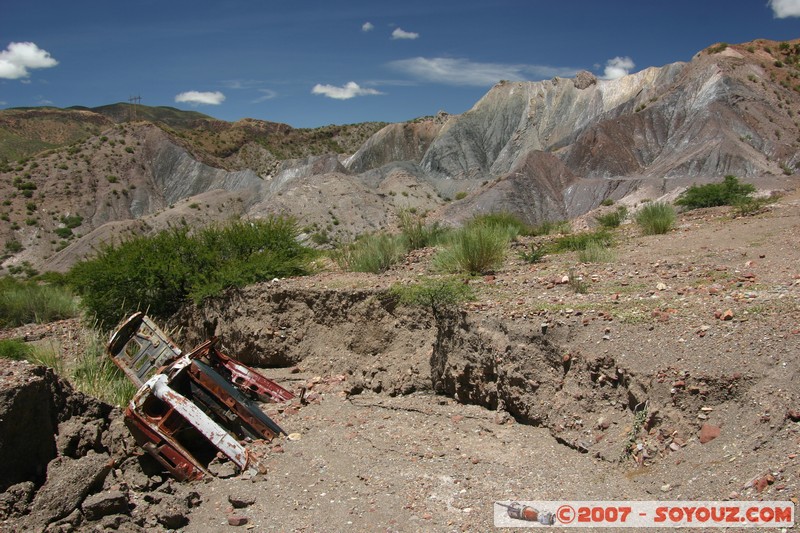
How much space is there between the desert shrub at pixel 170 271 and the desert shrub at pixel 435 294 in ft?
12.2

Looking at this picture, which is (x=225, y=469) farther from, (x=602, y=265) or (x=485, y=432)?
(x=602, y=265)

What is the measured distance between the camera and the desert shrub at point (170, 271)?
13102 millimetres

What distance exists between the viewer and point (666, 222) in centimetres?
1573

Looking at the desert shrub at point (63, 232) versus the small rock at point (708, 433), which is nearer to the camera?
the small rock at point (708, 433)

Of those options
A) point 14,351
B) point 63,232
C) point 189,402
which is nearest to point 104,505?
point 189,402

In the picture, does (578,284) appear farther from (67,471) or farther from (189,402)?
(67,471)

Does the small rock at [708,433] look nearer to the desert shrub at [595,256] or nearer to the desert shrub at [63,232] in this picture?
the desert shrub at [595,256]

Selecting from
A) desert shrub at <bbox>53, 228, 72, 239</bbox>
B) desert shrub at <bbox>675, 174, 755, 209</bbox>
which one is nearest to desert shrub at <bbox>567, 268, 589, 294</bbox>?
desert shrub at <bbox>675, 174, 755, 209</bbox>

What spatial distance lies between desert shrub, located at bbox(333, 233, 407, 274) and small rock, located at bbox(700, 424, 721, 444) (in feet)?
27.2

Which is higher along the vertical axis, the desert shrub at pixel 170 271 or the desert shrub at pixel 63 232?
the desert shrub at pixel 63 232

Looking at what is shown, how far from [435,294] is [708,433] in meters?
4.71

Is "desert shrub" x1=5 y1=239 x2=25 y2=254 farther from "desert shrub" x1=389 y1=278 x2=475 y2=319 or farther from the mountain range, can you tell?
"desert shrub" x1=389 y1=278 x2=475 y2=319

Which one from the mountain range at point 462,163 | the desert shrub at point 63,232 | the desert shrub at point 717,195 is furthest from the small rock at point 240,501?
the desert shrub at point 63,232

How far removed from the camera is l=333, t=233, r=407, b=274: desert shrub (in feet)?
44.1
